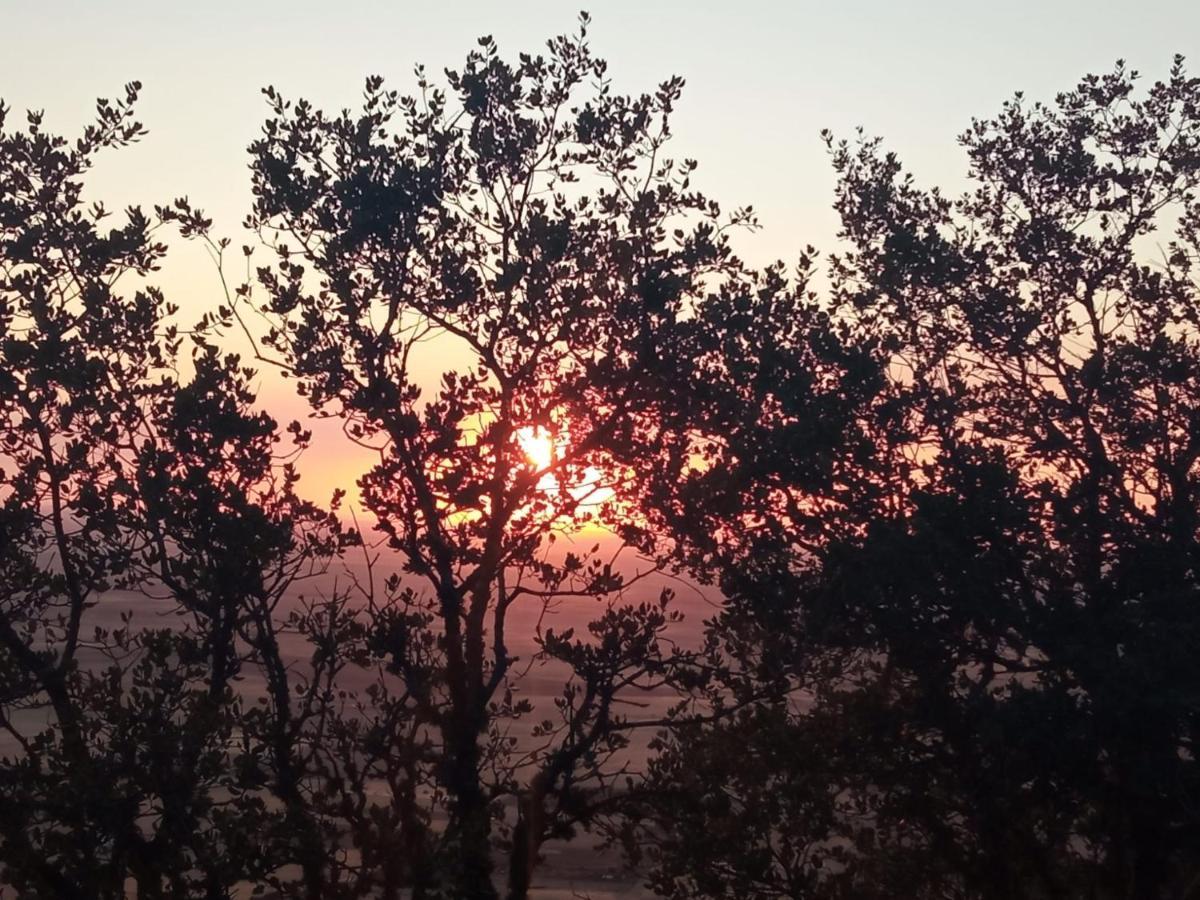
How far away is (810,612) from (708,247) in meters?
3.66

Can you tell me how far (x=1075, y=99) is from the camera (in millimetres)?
15578

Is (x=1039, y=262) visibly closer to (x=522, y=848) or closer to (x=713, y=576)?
(x=713, y=576)

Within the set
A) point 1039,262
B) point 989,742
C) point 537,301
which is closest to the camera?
point 989,742

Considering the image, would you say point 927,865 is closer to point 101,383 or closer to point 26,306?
point 101,383

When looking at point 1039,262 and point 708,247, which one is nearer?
point 708,247

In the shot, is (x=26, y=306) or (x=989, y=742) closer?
(x=989, y=742)

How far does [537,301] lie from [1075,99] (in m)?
8.59

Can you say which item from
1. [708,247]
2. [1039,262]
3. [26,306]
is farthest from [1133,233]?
[26,306]

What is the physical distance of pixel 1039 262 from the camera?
48.1 ft

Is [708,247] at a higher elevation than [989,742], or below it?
higher

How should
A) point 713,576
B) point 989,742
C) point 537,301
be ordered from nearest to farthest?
point 989,742
point 537,301
point 713,576

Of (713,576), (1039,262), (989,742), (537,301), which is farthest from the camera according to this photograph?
(1039,262)

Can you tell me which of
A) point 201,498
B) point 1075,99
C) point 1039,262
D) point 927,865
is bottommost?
point 927,865

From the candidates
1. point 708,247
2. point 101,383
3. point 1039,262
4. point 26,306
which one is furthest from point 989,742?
point 26,306
